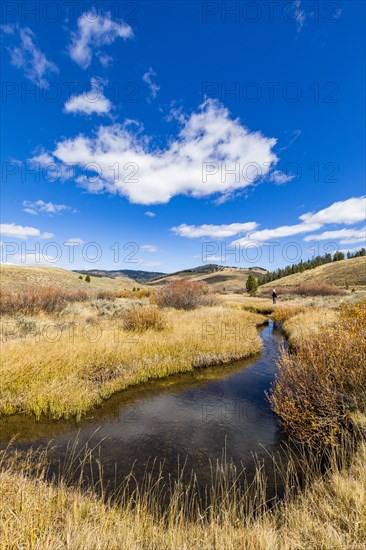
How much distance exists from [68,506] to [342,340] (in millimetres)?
7004

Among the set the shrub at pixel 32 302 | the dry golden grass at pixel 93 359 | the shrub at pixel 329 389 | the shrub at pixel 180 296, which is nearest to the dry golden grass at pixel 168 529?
the shrub at pixel 329 389

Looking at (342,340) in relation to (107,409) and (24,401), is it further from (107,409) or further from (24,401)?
(24,401)

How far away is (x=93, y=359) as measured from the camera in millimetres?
10672

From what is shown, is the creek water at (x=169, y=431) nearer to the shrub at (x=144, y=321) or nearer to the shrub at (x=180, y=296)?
the shrub at (x=144, y=321)

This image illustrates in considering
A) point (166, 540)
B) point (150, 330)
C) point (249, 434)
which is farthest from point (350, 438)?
point (150, 330)

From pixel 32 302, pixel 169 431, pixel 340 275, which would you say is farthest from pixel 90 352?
pixel 340 275

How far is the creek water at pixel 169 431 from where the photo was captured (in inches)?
235

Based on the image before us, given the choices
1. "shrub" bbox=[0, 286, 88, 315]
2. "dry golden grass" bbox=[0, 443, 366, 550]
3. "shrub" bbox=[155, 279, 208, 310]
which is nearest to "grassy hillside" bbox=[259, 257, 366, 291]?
"shrub" bbox=[155, 279, 208, 310]

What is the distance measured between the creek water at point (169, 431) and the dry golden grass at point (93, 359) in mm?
556

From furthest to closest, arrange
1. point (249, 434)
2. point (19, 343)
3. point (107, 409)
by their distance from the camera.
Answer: point (19, 343) < point (107, 409) < point (249, 434)

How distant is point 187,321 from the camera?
18391 mm

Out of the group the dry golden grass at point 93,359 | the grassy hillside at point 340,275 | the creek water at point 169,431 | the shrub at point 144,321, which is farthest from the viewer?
the grassy hillside at point 340,275

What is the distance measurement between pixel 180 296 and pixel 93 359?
17.3 meters

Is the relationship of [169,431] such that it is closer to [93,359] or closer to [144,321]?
[93,359]
